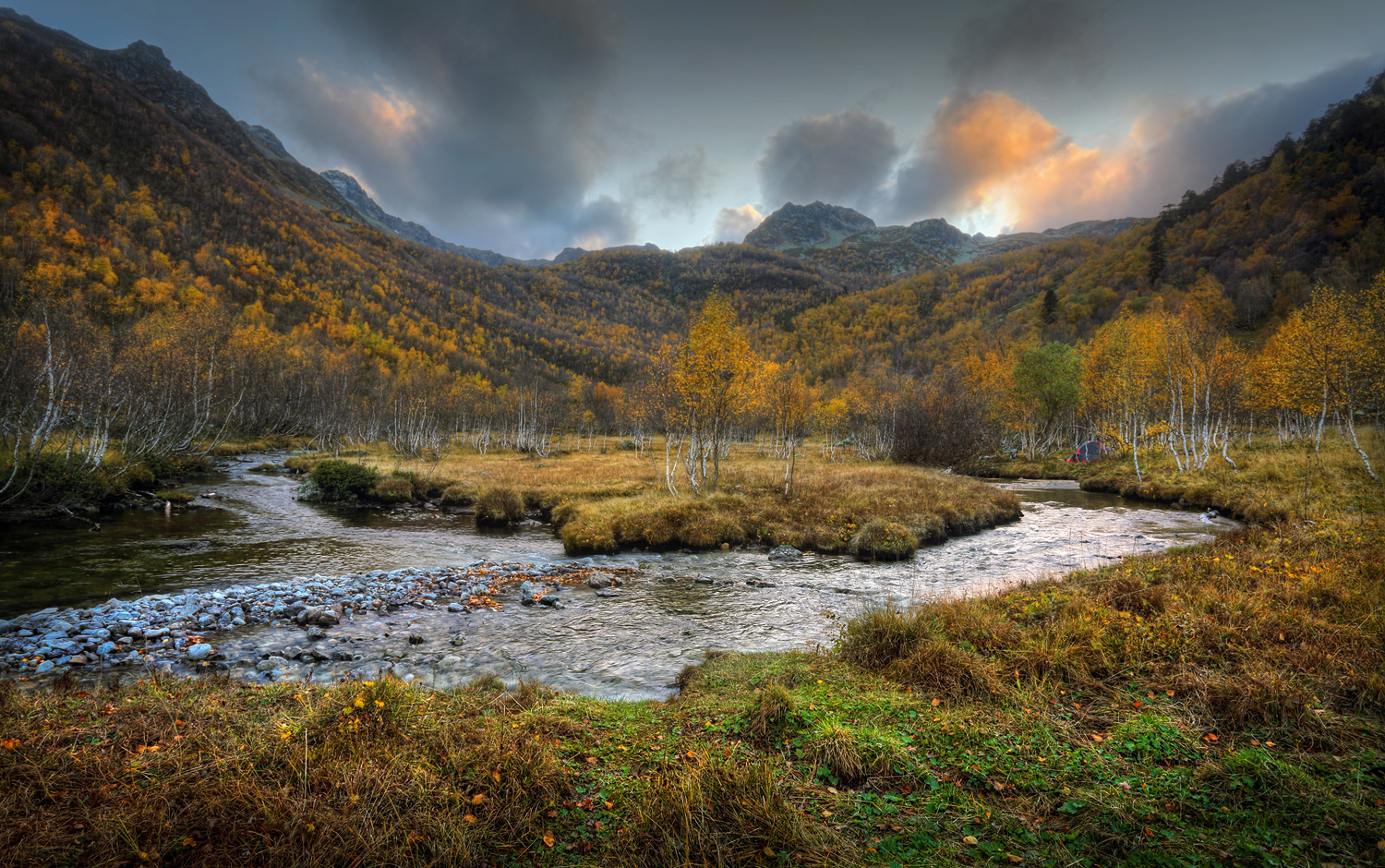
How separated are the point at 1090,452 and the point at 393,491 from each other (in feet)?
191

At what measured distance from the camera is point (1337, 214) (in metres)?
81.1

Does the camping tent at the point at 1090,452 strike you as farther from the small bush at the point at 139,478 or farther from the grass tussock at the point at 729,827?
the small bush at the point at 139,478

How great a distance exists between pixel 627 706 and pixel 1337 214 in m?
139

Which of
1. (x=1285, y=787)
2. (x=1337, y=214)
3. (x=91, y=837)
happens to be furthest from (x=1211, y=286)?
(x=91, y=837)

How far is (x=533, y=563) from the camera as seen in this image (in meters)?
16.5

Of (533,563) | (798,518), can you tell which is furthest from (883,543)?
(533,563)

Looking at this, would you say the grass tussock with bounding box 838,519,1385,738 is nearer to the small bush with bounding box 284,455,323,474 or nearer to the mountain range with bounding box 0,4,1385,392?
the mountain range with bounding box 0,4,1385,392

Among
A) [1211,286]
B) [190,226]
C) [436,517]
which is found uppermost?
[190,226]

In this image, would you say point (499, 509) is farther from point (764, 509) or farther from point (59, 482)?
point (59, 482)

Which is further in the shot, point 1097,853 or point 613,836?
point 613,836

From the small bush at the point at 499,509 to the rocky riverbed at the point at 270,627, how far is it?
9.64 meters

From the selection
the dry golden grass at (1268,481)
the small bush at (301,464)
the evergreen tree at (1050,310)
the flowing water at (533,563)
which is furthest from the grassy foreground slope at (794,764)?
the evergreen tree at (1050,310)

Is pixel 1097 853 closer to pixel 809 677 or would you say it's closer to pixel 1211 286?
pixel 809 677

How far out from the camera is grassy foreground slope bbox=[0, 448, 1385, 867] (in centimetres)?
321
